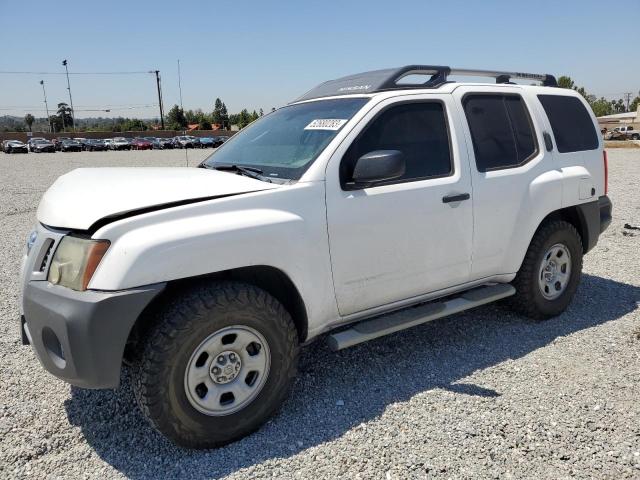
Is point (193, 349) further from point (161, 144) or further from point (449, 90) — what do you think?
point (161, 144)

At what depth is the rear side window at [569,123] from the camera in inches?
168

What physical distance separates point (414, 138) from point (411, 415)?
→ 71.8 inches

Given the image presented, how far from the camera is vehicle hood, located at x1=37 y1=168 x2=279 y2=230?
2441 millimetres

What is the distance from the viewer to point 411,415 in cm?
296

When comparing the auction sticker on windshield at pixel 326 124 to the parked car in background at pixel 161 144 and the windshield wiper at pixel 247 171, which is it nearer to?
the windshield wiper at pixel 247 171

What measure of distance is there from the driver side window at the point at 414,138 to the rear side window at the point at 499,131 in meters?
0.29

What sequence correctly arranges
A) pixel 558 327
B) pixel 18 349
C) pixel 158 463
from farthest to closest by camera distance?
pixel 558 327 < pixel 18 349 < pixel 158 463

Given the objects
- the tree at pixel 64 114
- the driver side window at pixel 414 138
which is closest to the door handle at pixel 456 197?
the driver side window at pixel 414 138

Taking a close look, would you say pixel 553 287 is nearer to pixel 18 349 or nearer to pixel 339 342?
pixel 339 342

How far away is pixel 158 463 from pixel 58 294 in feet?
3.37

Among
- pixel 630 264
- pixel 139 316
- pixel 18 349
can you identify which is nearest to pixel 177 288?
pixel 139 316

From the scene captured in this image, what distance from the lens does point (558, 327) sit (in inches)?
165

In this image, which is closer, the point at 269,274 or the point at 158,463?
the point at 158,463

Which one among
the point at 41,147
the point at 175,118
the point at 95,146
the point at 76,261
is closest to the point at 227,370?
the point at 76,261
